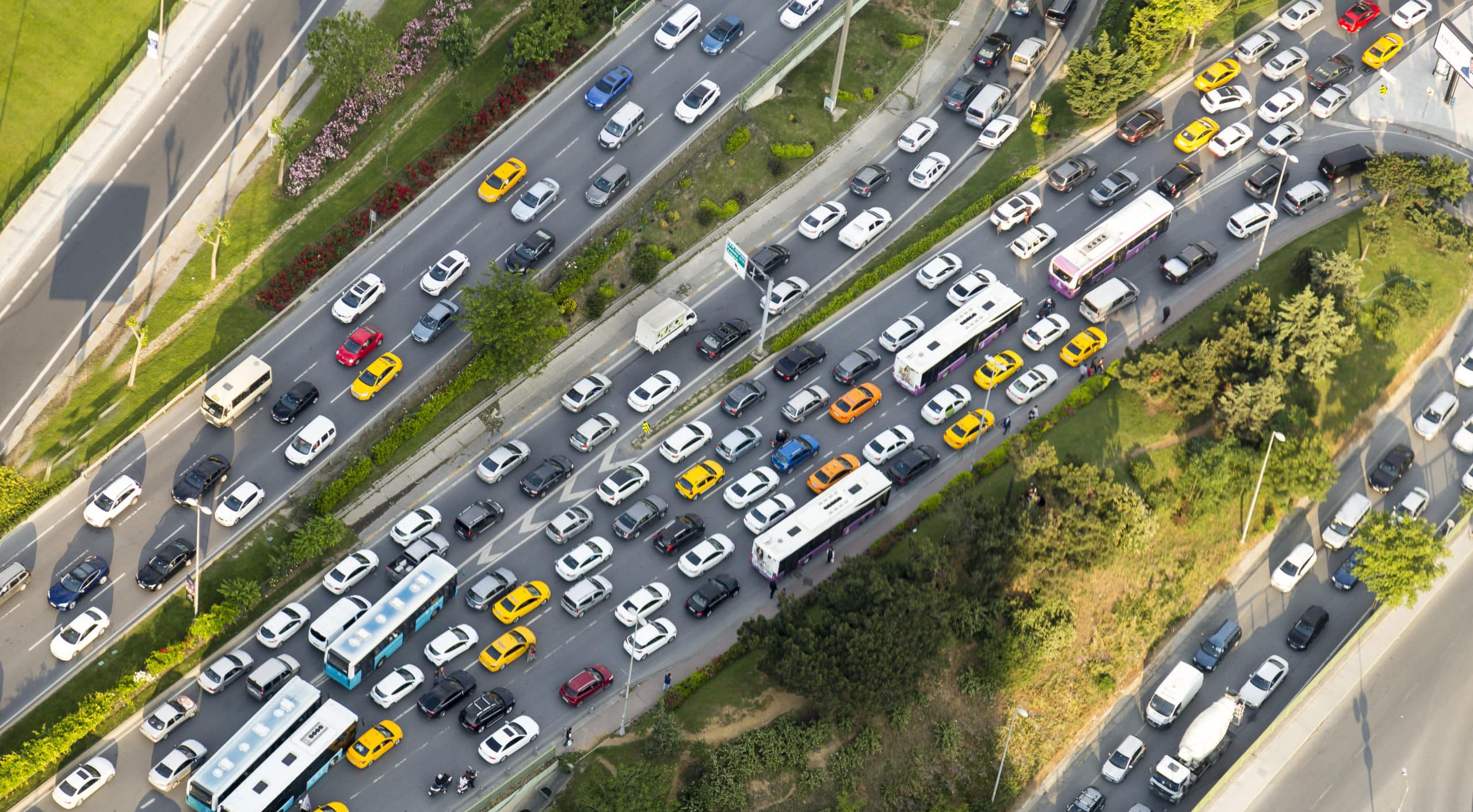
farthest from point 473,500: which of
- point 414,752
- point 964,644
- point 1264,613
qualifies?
point 1264,613

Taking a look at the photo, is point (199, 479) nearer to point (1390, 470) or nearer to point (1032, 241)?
point (1032, 241)

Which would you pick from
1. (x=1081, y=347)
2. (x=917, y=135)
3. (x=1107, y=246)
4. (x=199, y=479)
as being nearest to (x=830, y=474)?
(x=1081, y=347)

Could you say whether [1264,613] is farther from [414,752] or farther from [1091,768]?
→ [414,752]

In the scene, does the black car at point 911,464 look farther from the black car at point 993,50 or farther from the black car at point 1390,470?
the black car at point 993,50

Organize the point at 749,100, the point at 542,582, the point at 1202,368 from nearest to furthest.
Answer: the point at 542,582 → the point at 1202,368 → the point at 749,100

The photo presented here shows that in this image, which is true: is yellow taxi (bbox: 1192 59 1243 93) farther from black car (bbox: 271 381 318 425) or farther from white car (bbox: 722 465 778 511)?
black car (bbox: 271 381 318 425)

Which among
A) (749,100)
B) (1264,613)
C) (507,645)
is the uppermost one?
(749,100)

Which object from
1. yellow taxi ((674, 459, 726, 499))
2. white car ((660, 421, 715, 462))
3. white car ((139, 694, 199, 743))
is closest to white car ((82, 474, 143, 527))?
white car ((139, 694, 199, 743))
